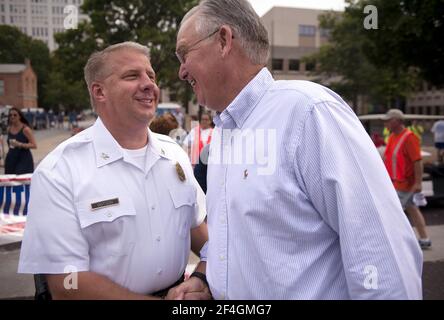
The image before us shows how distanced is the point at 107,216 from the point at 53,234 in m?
0.20

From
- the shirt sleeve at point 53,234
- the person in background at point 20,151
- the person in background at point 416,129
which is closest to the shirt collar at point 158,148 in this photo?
the shirt sleeve at point 53,234

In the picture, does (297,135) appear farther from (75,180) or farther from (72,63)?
(72,63)

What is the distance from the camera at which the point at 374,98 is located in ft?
119

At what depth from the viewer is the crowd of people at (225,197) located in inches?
49.9

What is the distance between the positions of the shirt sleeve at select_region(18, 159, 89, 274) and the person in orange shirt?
16.5ft

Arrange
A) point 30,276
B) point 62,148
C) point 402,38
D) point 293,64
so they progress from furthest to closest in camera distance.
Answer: point 293,64 < point 402,38 < point 30,276 < point 62,148

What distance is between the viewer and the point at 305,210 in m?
1.33

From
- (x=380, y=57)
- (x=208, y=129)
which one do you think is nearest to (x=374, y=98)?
(x=380, y=57)

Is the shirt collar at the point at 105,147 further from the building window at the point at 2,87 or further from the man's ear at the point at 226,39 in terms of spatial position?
the building window at the point at 2,87

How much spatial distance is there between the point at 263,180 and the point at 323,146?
0.20 meters

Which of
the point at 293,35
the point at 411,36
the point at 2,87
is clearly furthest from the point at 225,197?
the point at 293,35

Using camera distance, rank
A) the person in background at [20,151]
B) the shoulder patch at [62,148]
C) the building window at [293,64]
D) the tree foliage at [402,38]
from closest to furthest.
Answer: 1. the shoulder patch at [62,148]
2. the person in background at [20,151]
3. the tree foliage at [402,38]
4. the building window at [293,64]

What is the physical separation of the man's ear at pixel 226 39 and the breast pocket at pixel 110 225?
709 millimetres

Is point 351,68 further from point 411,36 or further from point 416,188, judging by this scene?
point 416,188
